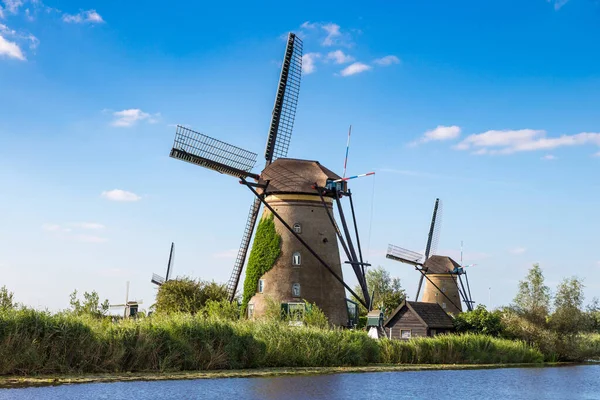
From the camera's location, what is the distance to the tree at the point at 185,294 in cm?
4272

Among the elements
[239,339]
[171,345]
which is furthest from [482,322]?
[171,345]

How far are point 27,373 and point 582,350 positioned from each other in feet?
122

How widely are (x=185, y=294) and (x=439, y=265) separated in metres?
32.0

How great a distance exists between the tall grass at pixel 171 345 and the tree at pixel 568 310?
47.7 ft

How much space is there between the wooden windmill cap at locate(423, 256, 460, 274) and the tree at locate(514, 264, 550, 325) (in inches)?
711

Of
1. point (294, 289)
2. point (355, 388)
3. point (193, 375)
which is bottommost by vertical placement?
point (193, 375)

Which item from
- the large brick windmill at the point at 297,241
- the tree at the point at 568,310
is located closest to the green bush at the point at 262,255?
the large brick windmill at the point at 297,241

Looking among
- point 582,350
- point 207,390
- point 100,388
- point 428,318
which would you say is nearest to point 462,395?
→ point 207,390

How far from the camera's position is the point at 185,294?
141 feet

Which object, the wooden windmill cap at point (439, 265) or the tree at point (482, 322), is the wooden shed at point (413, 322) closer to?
the tree at point (482, 322)

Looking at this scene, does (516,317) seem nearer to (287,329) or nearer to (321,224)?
(321,224)

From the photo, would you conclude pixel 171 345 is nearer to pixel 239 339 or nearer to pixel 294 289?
pixel 239 339

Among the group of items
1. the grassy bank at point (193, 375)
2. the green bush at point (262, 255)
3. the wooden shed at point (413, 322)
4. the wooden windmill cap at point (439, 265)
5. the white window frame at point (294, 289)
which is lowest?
the grassy bank at point (193, 375)

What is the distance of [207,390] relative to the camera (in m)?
22.0
